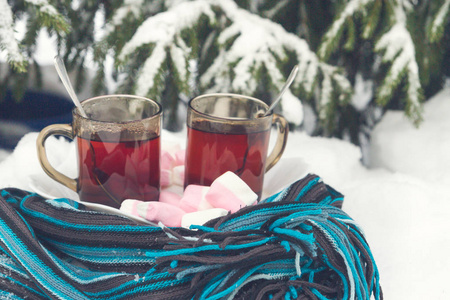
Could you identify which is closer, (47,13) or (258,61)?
(47,13)

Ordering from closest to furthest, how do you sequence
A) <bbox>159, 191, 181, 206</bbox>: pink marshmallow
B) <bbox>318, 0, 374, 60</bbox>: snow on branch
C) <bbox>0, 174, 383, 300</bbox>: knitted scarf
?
<bbox>0, 174, 383, 300</bbox>: knitted scarf, <bbox>159, 191, 181, 206</bbox>: pink marshmallow, <bbox>318, 0, 374, 60</bbox>: snow on branch

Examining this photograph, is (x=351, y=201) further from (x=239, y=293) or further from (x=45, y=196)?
(x=45, y=196)

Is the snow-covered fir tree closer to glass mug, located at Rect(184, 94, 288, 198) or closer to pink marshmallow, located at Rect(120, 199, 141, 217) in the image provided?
glass mug, located at Rect(184, 94, 288, 198)

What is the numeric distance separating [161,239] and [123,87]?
2.37 feet

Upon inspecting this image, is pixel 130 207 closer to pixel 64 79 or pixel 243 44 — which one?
pixel 64 79

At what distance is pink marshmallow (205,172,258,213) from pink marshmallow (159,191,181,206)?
0.11 metres

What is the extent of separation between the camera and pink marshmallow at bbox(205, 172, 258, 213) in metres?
0.69

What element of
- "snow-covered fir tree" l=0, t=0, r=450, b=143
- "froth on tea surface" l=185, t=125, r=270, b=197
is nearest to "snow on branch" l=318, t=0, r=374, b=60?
"snow-covered fir tree" l=0, t=0, r=450, b=143

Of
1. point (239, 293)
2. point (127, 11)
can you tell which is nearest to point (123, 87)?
point (127, 11)

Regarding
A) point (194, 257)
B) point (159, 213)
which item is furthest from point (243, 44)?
point (194, 257)

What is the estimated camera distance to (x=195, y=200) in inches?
28.4

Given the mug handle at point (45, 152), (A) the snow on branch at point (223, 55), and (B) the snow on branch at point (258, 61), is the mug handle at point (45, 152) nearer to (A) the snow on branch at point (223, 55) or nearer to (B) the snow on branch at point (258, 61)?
(A) the snow on branch at point (223, 55)

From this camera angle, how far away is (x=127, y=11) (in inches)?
44.1

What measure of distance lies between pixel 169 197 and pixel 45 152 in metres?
0.23
